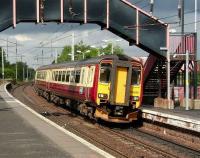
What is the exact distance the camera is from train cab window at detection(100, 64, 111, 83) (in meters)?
22.8

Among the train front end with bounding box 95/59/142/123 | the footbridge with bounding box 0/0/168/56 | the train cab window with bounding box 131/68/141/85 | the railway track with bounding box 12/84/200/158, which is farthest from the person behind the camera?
the footbridge with bounding box 0/0/168/56

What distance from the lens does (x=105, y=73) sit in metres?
22.8

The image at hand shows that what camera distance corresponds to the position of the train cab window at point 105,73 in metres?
22.8

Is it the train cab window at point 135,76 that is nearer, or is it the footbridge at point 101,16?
the train cab window at point 135,76

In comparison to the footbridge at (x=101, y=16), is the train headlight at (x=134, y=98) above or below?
below

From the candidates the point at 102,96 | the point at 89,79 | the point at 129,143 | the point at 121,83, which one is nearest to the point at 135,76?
the point at 121,83

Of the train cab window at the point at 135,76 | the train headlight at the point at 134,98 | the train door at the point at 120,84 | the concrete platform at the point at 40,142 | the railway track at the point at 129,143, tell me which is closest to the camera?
the concrete platform at the point at 40,142

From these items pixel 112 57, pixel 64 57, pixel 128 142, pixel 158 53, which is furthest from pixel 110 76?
pixel 64 57

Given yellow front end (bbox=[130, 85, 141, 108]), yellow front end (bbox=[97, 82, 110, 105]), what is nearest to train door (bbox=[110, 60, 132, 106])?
yellow front end (bbox=[97, 82, 110, 105])

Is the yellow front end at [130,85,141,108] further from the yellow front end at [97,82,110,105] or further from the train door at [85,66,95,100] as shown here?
the train door at [85,66,95,100]

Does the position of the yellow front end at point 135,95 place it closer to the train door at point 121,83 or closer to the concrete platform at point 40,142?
the train door at point 121,83

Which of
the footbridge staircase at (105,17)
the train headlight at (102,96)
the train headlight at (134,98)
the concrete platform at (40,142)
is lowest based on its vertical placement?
the concrete platform at (40,142)

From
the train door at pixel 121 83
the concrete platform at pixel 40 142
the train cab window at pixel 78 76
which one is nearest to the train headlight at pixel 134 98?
the train door at pixel 121 83

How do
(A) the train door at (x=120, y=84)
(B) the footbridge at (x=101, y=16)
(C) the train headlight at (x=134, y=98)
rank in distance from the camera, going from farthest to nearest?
(B) the footbridge at (x=101, y=16) → (C) the train headlight at (x=134, y=98) → (A) the train door at (x=120, y=84)
